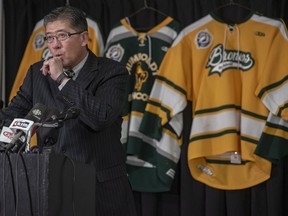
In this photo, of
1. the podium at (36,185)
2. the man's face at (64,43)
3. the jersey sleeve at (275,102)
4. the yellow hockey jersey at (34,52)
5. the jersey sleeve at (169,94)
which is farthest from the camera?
the yellow hockey jersey at (34,52)

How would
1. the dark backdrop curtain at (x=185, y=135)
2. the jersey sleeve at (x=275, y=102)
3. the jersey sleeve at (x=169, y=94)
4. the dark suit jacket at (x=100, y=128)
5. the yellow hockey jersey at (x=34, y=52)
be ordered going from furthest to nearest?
the yellow hockey jersey at (x=34, y=52), the jersey sleeve at (x=169, y=94), the dark backdrop curtain at (x=185, y=135), the jersey sleeve at (x=275, y=102), the dark suit jacket at (x=100, y=128)

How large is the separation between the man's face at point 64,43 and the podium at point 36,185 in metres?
0.58

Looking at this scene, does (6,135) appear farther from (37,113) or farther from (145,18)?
(145,18)

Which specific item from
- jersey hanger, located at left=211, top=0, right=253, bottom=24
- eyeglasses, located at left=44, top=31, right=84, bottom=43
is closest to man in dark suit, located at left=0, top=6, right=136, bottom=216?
eyeglasses, located at left=44, top=31, right=84, bottom=43

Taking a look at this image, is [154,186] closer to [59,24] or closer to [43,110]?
[59,24]

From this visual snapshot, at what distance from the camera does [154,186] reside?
3600 mm

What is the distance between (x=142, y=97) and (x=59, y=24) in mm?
1511

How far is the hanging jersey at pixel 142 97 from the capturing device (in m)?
3.59

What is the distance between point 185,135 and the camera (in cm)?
361

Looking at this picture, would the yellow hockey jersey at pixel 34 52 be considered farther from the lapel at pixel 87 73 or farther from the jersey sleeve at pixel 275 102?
the lapel at pixel 87 73

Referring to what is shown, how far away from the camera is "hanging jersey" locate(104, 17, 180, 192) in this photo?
11.8 ft

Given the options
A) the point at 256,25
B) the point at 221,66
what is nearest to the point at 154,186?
the point at 221,66

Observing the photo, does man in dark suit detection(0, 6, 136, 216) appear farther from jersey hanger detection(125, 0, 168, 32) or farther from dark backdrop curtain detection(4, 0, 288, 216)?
jersey hanger detection(125, 0, 168, 32)

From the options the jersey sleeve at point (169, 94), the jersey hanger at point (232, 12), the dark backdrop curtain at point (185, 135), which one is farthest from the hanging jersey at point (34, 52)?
the jersey hanger at point (232, 12)
